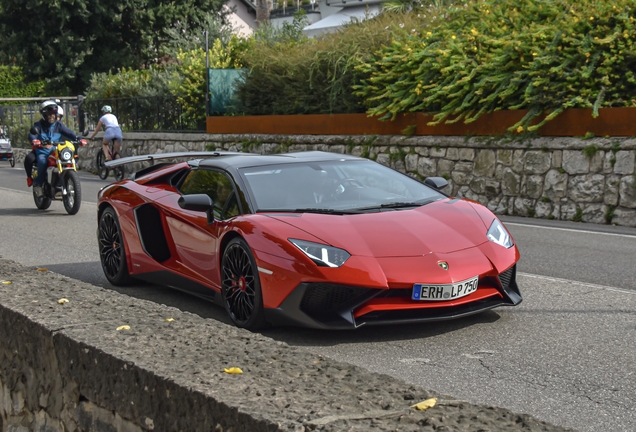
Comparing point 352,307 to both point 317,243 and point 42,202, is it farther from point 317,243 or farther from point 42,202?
point 42,202

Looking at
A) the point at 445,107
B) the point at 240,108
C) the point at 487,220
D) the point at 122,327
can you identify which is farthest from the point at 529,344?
the point at 240,108

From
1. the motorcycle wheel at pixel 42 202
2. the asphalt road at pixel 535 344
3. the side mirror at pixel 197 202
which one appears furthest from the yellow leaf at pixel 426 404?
the motorcycle wheel at pixel 42 202

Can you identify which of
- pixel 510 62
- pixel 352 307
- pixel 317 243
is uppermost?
pixel 510 62

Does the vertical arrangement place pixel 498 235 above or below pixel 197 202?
below

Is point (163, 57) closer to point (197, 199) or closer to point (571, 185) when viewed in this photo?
point (571, 185)

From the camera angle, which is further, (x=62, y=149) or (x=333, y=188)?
(x=62, y=149)

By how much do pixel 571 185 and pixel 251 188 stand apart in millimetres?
8739

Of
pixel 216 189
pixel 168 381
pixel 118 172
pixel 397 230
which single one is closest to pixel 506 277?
pixel 397 230

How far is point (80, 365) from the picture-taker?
360 cm

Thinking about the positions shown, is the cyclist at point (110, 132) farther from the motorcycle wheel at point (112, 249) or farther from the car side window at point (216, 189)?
the car side window at point (216, 189)

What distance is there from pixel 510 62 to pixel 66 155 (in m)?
7.61

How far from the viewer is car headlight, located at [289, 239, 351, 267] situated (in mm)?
6004

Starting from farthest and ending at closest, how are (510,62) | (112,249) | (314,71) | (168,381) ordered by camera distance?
(314,71), (510,62), (112,249), (168,381)

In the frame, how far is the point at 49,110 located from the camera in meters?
15.8
